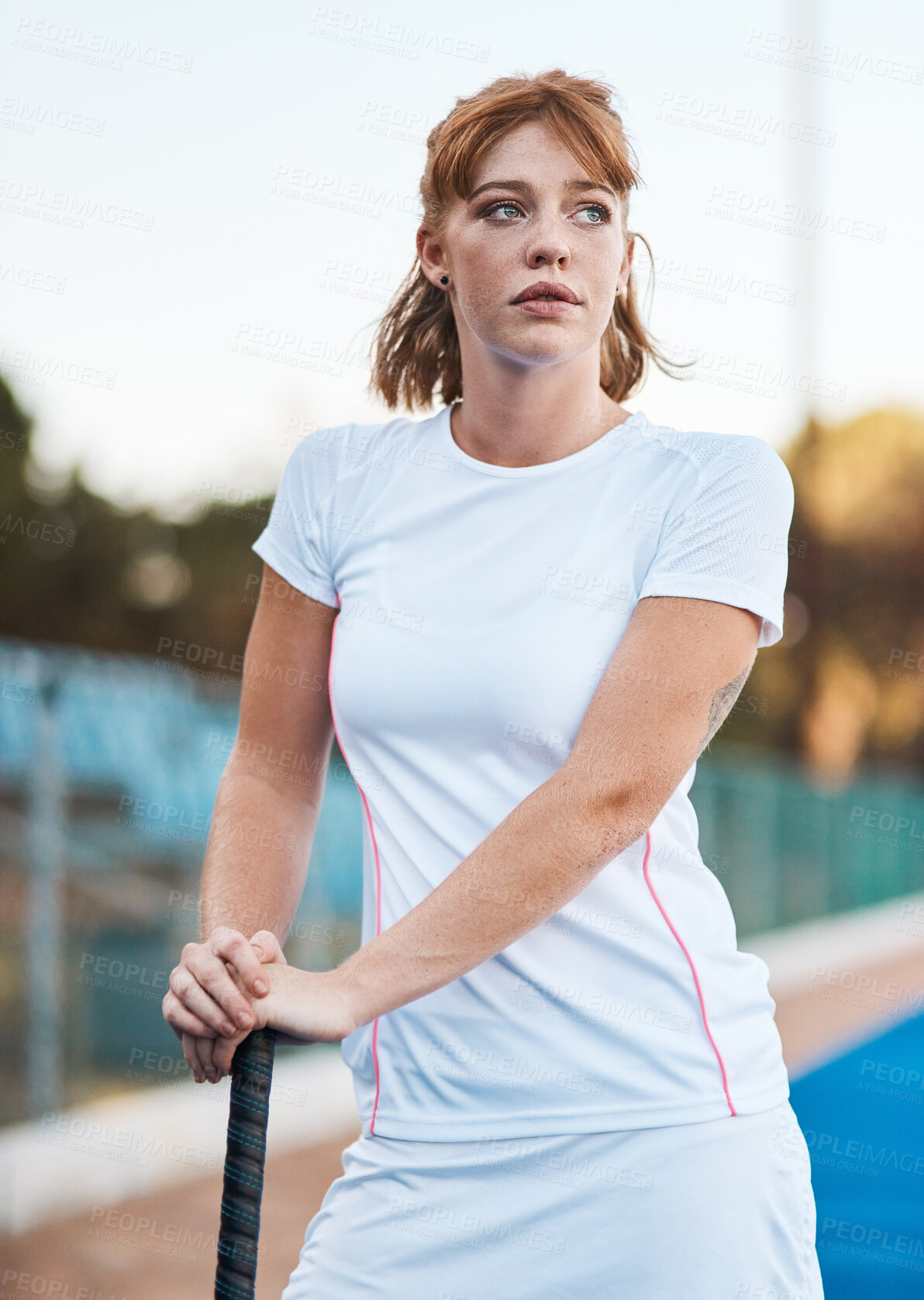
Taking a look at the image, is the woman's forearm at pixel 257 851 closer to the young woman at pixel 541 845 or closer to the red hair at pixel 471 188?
the young woman at pixel 541 845

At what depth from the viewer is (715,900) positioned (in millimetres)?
1533

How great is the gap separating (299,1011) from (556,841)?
32cm

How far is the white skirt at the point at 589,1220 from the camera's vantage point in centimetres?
139

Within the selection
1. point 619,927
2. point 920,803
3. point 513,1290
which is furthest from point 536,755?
point 920,803

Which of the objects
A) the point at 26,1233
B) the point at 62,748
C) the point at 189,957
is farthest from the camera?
the point at 62,748

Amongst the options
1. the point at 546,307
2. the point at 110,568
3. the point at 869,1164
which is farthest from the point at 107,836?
the point at 110,568

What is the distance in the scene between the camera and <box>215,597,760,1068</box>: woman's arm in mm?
1326

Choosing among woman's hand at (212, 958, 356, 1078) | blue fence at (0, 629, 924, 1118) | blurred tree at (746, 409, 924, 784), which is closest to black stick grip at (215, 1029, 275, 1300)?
woman's hand at (212, 958, 356, 1078)

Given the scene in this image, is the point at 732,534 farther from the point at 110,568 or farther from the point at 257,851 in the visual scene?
the point at 110,568

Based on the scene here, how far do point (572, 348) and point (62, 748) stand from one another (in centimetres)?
356

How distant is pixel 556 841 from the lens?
133 centimetres

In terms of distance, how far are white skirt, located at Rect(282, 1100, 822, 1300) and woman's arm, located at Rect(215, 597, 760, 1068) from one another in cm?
25

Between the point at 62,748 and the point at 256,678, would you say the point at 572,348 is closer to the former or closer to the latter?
Result: the point at 256,678

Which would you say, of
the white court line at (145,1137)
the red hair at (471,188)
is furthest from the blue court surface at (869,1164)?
the red hair at (471,188)
